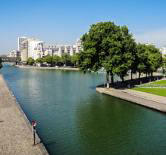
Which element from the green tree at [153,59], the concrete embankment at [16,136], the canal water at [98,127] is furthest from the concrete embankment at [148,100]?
the green tree at [153,59]

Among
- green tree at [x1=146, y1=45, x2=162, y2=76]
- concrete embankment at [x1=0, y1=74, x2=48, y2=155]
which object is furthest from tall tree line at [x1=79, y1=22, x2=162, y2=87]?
concrete embankment at [x1=0, y1=74, x2=48, y2=155]

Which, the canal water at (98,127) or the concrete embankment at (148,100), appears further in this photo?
Answer: the concrete embankment at (148,100)

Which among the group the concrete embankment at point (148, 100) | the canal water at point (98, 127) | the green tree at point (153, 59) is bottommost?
the canal water at point (98, 127)

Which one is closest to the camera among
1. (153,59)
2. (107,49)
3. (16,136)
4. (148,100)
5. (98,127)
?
(16,136)

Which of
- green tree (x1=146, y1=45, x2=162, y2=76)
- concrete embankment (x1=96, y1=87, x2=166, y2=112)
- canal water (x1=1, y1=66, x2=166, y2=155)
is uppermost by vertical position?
green tree (x1=146, y1=45, x2=162, y2=76)

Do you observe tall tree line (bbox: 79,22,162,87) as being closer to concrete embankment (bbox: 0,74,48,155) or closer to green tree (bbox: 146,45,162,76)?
green tree (bbox: 146,45,162,76)

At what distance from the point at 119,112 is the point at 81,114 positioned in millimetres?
6089

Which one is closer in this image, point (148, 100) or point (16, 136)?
point (16, 136)

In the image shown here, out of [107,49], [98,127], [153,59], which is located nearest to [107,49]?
[107,49]

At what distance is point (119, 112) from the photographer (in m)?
39.3

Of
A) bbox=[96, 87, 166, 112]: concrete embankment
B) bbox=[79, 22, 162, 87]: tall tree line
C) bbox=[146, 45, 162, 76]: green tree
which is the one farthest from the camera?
bbox=[146, 45, 162, 76]: green tree

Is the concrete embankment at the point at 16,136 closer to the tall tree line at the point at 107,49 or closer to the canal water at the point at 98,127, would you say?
the canal water at the point at 98,127

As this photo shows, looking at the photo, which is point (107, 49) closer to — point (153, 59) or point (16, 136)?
point (153, 59)

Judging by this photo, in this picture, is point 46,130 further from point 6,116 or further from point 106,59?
point 106,59
